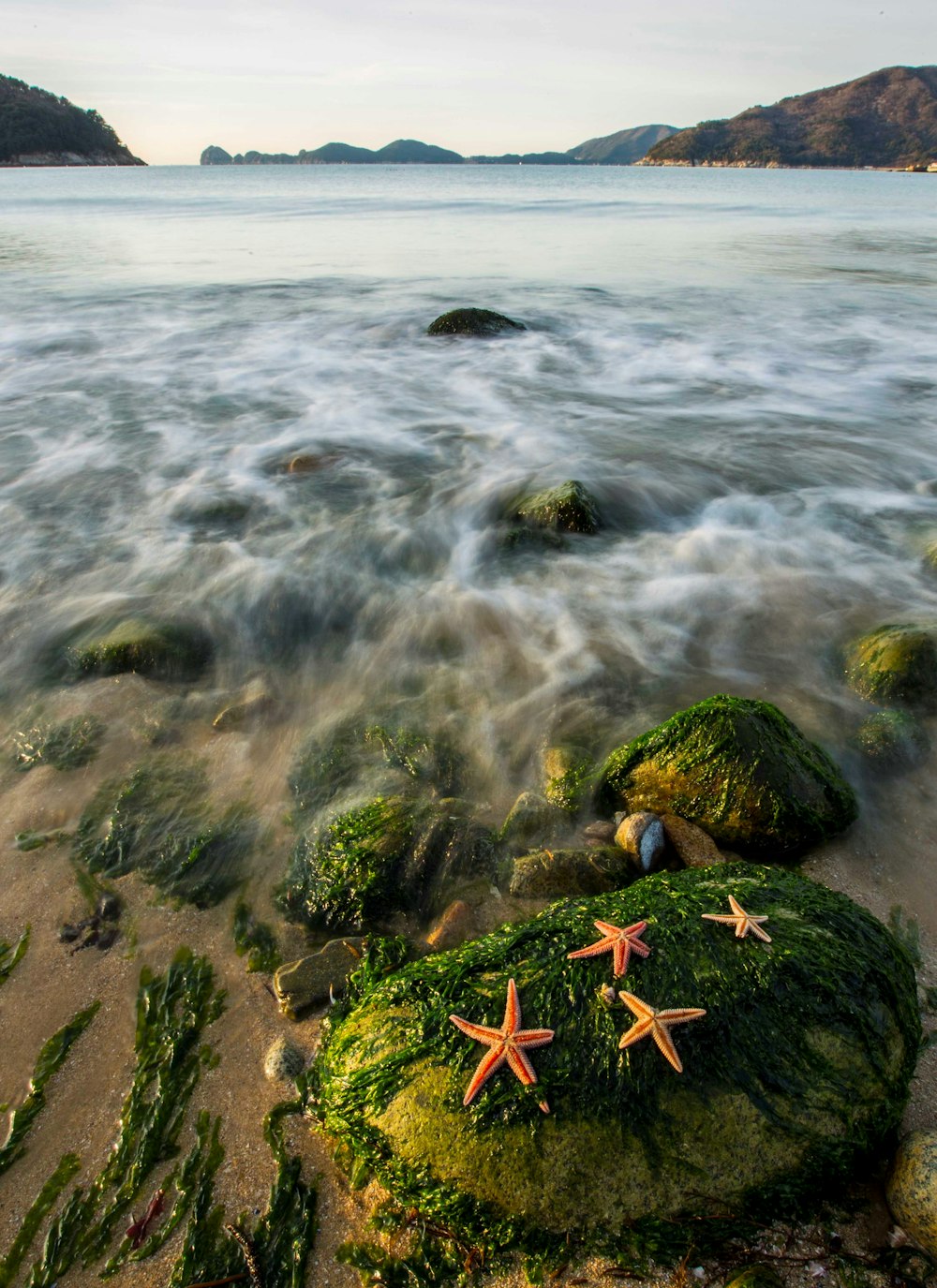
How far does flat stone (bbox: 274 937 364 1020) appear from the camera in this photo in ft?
10.0

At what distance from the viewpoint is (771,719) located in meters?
4.11

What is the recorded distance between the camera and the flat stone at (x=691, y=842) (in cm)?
363

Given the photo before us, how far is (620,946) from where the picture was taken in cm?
259

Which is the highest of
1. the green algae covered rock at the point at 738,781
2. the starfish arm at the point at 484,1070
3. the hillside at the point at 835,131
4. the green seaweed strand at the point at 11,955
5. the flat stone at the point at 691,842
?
the hillside at the point at 835,131

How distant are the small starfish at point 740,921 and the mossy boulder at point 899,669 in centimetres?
270

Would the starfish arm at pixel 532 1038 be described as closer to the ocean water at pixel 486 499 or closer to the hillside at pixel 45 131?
the ocean water at pixel 486 499

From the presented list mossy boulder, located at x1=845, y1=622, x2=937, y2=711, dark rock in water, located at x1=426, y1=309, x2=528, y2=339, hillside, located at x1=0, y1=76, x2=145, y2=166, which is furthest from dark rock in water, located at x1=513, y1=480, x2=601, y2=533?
hillside, located at x1=0, y1=76, x2=145, y2=166

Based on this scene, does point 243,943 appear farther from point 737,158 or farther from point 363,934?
point 737,158

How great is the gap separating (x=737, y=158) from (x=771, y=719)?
186 meters

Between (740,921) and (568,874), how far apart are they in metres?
0.95

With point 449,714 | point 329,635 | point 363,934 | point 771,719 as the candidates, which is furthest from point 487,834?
point 329,635

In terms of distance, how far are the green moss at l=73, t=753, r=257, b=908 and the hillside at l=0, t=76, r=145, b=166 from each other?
480ft

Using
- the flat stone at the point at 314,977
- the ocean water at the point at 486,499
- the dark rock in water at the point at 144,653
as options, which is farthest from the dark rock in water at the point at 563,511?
the flat stone at the point at 314,977

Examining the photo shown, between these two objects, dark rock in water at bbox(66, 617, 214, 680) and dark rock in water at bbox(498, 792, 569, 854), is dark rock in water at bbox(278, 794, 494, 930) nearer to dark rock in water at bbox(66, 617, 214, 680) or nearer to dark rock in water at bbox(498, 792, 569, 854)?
dark rock in water at bbox(498, 792, 569, 854)
